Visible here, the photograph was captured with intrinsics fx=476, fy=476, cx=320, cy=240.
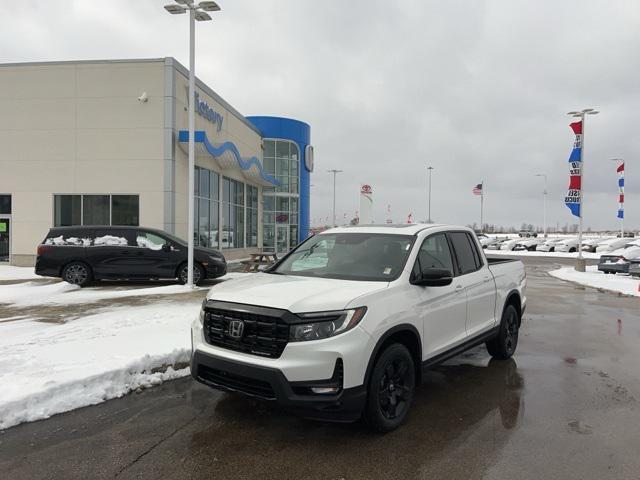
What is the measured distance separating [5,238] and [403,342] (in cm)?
1960

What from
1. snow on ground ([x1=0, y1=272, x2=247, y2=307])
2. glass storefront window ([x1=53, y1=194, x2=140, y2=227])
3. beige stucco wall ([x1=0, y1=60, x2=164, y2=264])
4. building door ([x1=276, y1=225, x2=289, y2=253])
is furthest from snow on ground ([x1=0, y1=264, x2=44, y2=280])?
building door ([x1=276, y1=225, x2=289, y2=253])

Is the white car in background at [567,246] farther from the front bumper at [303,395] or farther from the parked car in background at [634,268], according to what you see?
the front bumper at [303,395]

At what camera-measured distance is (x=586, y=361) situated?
6449 mm

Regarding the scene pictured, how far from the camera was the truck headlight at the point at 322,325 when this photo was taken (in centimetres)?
363

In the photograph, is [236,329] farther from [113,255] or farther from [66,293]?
[113,255]

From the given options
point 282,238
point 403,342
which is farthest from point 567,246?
point 403,342

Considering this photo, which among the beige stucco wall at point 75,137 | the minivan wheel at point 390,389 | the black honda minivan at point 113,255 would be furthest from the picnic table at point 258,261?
the minivan wheel at point 390,389

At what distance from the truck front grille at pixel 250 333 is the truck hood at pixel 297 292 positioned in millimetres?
114

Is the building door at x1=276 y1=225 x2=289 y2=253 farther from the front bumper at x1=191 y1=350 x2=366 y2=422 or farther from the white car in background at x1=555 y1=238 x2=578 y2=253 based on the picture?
the front bumper at x1=191 y1=350 x2=366 y2=422

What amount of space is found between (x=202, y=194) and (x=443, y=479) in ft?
62.4

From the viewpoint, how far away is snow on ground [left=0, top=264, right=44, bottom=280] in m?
15.4

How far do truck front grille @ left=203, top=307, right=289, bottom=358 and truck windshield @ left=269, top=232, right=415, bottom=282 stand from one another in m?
1.06

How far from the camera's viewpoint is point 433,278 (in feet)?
14.3

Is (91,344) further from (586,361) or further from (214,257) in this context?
(214,257)
